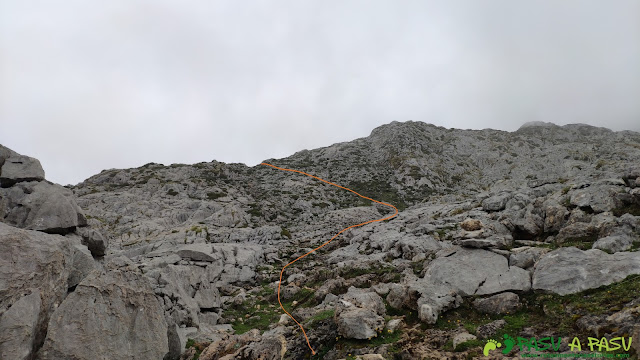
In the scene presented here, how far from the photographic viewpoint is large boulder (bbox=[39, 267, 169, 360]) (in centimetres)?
1216

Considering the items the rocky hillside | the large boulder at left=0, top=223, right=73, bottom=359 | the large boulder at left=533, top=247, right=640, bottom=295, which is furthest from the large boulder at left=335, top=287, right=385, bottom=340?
the large boulder at left=0, top=223, right=73, bottom=359

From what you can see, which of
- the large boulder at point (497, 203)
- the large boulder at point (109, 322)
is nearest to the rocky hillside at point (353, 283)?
the large boulder at point (109, 322)

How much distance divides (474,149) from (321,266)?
376ft

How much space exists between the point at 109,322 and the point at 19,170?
13.4 m

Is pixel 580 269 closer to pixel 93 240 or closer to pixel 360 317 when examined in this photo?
pixel 360 317

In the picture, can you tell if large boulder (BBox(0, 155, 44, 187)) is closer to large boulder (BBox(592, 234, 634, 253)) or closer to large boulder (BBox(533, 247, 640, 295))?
large boulder (BBox(533, 247, 640, 295))

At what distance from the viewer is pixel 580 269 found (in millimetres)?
16188

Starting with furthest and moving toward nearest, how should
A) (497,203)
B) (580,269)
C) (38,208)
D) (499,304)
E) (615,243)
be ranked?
(497,203), (615,243), (38,208), (580,269), (499,304)

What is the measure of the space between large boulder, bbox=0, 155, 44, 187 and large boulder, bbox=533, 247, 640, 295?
31.1 metres

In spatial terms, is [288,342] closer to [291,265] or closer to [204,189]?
[291,265]

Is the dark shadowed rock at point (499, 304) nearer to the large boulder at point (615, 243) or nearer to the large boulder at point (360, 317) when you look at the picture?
the large boulder at point (360, 317)

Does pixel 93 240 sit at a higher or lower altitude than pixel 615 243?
Result: higher

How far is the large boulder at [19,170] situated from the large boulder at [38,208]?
0.45 metres

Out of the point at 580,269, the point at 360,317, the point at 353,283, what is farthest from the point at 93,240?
the point at 580,269
